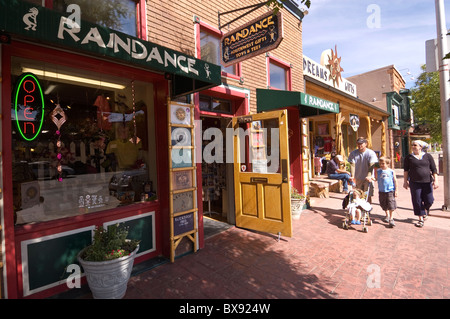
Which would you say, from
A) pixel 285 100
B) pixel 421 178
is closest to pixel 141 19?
pixel 285 100

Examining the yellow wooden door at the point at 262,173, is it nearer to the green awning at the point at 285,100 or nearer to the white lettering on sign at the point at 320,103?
the green awning at the point at 285,100

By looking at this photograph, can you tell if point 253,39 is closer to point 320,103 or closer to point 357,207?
point 320,103

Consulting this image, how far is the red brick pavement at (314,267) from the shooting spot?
313cm

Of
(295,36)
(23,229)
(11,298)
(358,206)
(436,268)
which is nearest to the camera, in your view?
(11,298)

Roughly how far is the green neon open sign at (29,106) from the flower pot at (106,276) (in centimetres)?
179

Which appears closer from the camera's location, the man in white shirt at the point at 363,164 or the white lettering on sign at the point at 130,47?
the white lettering on sign at the point at 130,47

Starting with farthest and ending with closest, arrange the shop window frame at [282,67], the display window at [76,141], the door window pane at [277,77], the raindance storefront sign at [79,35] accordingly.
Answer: the door window pane at [277,77] → the shop window frame at [282,67] → the display window at [76,141] → the raindance storefront sign at [79,35]

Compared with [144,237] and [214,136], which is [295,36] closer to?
[214,136]

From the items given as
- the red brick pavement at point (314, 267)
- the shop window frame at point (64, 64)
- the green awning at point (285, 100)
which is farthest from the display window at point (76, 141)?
the green awning at point (285, 100)

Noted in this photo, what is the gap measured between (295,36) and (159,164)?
6.38 m

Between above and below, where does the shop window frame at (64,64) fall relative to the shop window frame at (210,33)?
below

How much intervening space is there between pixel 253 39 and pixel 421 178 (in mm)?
4782

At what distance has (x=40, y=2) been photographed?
10.1ft
